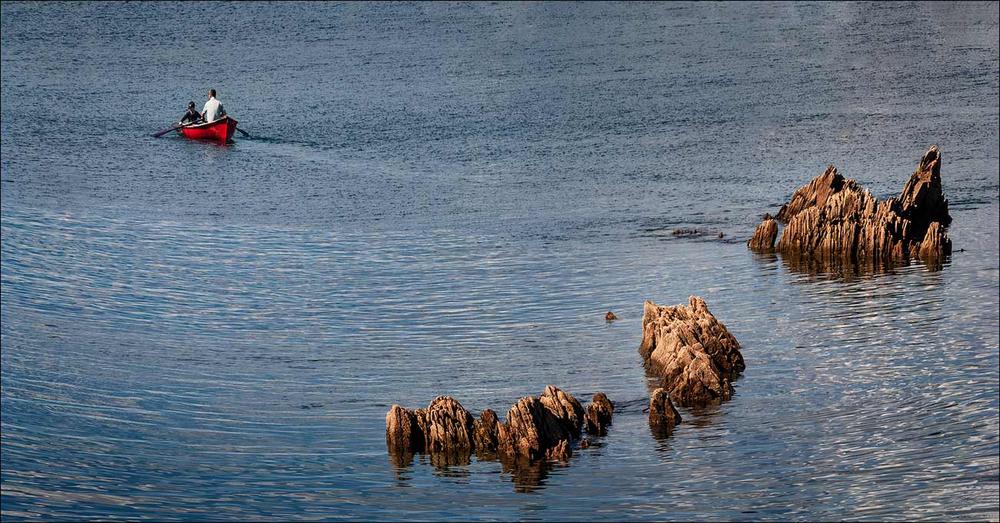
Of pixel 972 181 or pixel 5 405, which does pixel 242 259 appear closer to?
→ pixel 5 405

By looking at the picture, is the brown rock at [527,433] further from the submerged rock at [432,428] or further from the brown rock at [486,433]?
the submerged rock at [432,428]

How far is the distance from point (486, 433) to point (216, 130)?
1496 inches

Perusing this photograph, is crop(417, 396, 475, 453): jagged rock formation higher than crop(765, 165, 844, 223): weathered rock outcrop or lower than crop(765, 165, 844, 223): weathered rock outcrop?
lower

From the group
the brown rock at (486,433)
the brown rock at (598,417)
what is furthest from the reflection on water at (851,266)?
the brown rock at (486,433)

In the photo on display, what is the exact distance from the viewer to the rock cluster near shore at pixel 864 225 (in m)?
33.9

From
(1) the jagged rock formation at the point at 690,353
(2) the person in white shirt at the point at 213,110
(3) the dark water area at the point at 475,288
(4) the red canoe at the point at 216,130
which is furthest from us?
(2) the person in white shirt at the point at 213,110

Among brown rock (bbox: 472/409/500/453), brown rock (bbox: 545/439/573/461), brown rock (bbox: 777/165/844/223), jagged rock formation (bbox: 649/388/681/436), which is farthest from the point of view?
brown rock (bbox: 777/165/844/223)

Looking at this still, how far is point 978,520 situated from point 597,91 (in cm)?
5064

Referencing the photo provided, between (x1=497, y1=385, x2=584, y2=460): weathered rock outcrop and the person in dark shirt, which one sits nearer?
(x1=497, y1=385, x2=584, y2=460): weathered rock outcrop

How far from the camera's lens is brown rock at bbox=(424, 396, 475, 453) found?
2223cm

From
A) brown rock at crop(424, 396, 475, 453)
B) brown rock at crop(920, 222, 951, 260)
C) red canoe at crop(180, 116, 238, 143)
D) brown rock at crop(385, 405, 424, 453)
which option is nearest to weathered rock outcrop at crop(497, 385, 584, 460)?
brown rock at crop(424, 396, 475, 453)

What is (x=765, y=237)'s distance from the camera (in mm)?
35719

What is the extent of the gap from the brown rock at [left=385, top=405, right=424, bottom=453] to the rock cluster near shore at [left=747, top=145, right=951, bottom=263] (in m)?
15.6

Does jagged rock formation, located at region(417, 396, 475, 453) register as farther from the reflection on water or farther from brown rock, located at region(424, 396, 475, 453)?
the reflection on water
